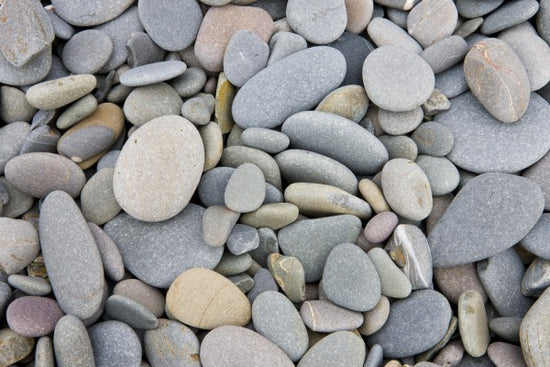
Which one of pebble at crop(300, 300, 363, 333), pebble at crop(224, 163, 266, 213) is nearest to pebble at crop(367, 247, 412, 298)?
pebble at crop(300, 300, 363, 333)

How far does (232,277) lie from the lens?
135cm

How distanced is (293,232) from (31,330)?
27.5 inches

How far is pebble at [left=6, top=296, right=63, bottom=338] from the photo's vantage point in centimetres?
116

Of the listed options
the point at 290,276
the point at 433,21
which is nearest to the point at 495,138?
the point at 433,21

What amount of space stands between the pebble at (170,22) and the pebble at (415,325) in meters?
1.04

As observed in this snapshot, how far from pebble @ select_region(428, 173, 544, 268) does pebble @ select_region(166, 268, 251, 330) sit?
0.57 m

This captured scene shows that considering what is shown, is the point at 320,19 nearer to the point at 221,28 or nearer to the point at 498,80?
the point at 221,28

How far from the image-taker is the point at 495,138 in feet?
4.84

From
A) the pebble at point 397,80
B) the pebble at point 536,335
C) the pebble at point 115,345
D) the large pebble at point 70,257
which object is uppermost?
the pebble at point 397,80

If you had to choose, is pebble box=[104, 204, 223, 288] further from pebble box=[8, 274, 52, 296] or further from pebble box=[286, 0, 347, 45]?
pebble box=[286, 0, 347, 45]

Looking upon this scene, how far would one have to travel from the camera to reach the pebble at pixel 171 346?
1241 millimetres

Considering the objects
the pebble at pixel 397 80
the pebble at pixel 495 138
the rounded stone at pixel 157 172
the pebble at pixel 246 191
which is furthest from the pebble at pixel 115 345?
the pebble at pixel 495 138

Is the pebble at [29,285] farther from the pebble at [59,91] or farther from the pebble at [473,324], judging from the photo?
the pebble at [473,324]

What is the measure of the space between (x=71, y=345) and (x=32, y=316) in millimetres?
140
